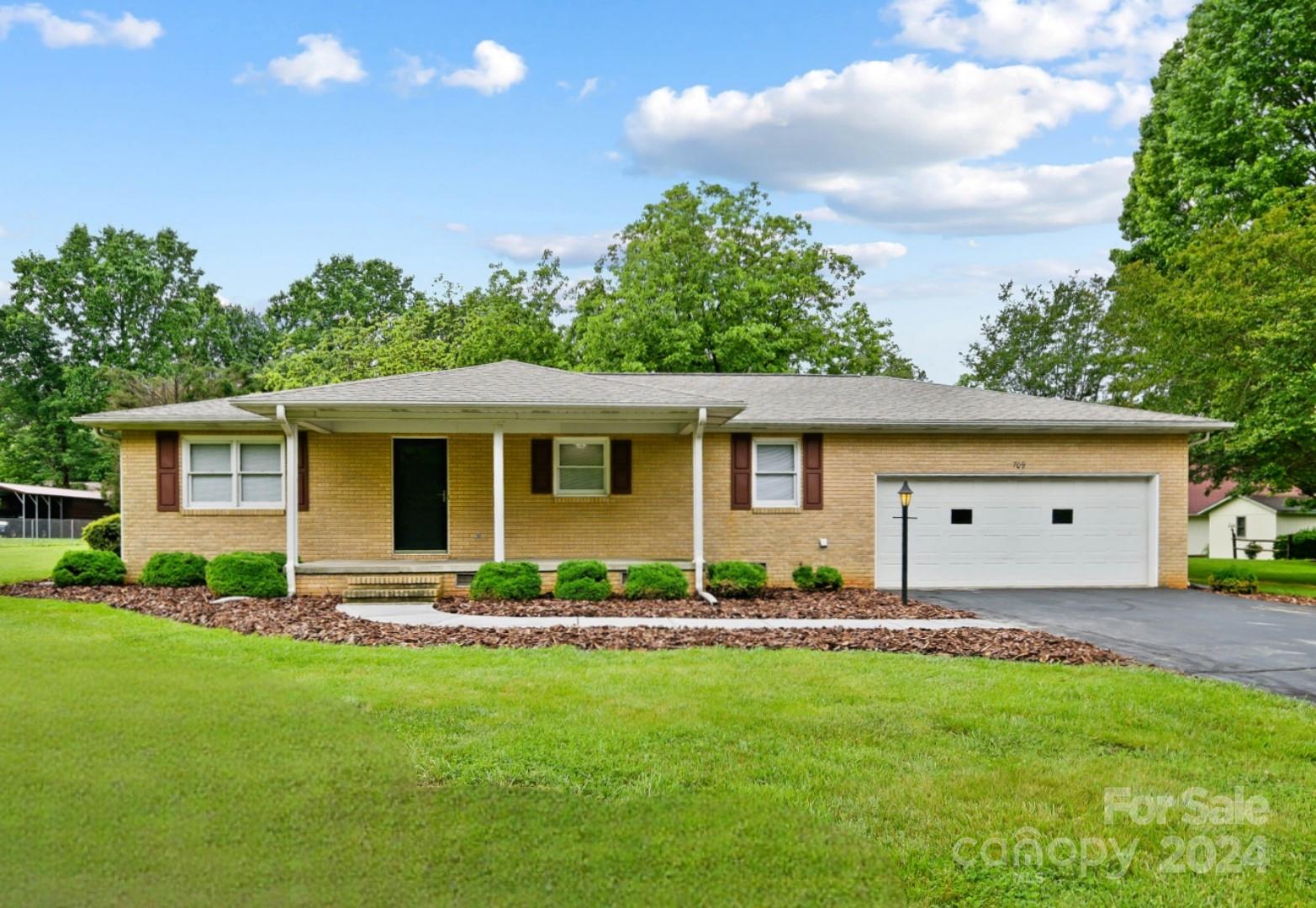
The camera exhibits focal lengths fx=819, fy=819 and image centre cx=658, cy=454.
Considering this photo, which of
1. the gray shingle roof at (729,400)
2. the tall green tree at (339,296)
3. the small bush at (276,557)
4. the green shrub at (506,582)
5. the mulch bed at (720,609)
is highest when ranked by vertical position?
the tall green tree at (339,296)

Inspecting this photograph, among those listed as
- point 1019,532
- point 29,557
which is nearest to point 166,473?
point 29,557

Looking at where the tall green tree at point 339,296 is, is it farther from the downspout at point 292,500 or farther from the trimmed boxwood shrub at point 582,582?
the trimmed boxwood shrub at point 582,582

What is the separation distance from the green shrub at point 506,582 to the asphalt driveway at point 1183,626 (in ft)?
19.3

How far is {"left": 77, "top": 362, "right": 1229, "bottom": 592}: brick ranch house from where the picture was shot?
13.0 metres

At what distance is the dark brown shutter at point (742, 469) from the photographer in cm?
1345

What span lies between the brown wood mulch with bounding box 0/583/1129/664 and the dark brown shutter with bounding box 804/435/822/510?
4656mm

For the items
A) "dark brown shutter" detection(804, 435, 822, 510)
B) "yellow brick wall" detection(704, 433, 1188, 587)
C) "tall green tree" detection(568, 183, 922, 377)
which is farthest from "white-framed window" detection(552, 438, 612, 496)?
"tall green tree" detection(568, 183, 922, 377)

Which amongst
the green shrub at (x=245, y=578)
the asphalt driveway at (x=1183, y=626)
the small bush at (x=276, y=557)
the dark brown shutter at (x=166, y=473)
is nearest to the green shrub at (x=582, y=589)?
the green shrub at (x=245, y=578)

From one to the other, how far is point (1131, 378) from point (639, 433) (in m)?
15.5

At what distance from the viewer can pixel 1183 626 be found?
978cm

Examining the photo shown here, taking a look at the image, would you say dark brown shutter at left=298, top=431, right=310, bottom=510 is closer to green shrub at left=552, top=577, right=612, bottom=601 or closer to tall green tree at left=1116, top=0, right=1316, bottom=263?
green shrub at left=552, top=577, right=612, bottom=601

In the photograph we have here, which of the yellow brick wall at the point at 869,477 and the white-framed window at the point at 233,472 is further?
the yellow brick wall at the point at 869,477

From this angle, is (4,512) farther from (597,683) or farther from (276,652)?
(597,683)

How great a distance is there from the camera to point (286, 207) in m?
20.4
